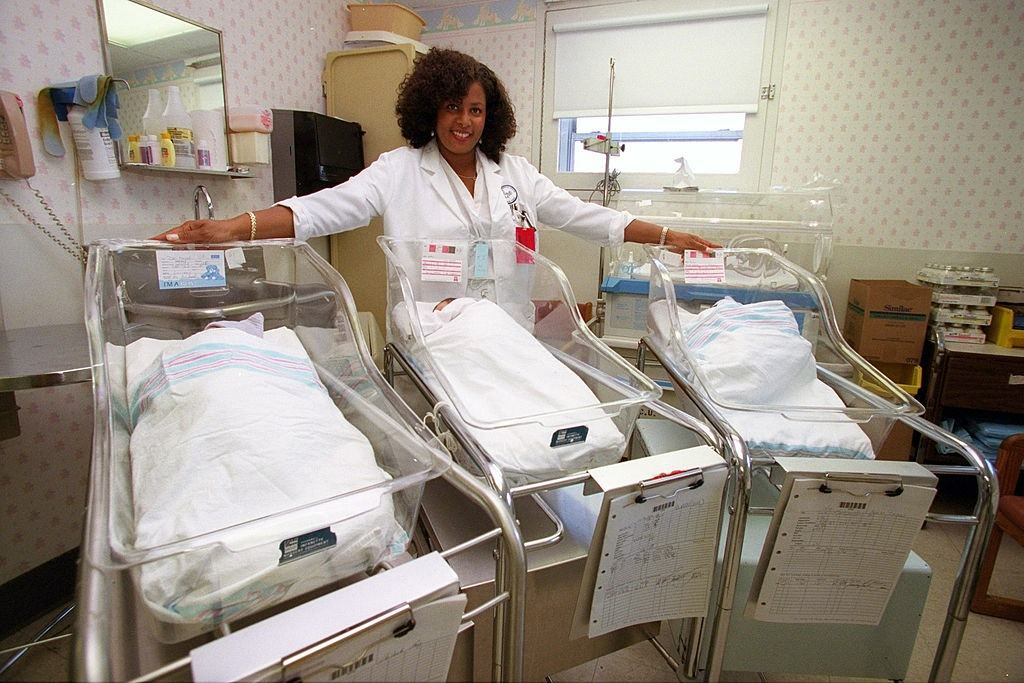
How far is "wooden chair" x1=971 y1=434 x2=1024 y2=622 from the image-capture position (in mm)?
1580

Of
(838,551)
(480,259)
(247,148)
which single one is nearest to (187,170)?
(247,148)

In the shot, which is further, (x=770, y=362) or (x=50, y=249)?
(x=50, y=249)

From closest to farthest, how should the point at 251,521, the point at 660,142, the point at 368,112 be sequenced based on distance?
the point at 251,521, the point at 368,112, the point at 660,142

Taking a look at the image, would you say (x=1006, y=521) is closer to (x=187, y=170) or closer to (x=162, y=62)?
(x=187, y=170)

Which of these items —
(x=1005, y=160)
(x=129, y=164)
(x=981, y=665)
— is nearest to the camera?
(x=981, y=665)

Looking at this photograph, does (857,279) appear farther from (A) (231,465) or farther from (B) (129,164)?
(B) (129,164)

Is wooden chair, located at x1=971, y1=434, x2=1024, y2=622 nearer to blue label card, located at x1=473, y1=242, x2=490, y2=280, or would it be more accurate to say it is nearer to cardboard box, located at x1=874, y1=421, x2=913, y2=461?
cardboard box, located at x1=874, y1=421, x2=913, y2=461

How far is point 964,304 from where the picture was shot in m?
2.38

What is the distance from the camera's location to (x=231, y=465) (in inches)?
28.4

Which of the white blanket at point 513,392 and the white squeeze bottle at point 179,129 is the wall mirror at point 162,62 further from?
the white blanket at point 513,392

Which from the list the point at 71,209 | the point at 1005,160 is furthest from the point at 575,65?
the point at 71,209

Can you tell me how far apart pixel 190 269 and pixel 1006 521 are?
7.36 ft

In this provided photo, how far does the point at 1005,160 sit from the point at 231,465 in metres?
3.43

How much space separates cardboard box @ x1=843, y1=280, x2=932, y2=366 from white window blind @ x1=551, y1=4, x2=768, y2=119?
3.91 ft
